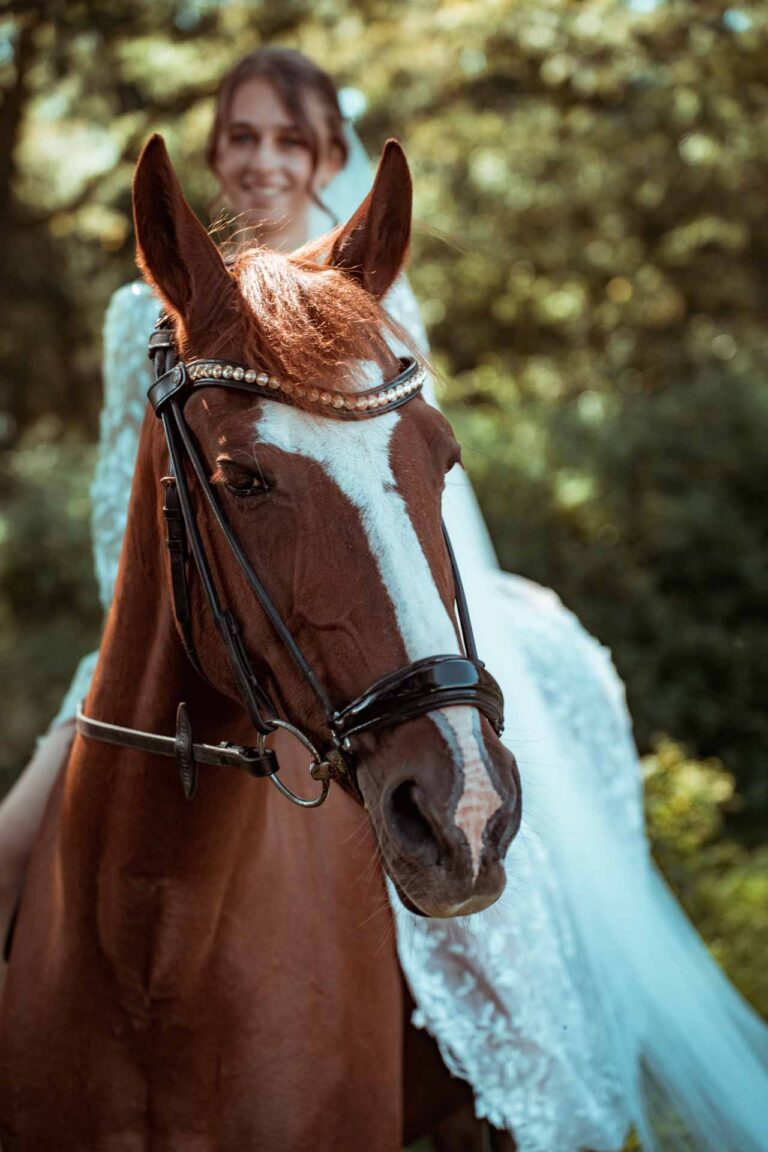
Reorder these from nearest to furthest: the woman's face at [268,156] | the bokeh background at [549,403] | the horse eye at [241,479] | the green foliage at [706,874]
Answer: the horse eye at [241,479], the woman's face at [268,156], the green foliage at [706,874], the bokeh background at [549,403]

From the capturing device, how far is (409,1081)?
9.53 ft

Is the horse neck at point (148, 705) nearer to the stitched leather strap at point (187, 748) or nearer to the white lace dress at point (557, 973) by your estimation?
the stitched leather strap at point (187, 748)

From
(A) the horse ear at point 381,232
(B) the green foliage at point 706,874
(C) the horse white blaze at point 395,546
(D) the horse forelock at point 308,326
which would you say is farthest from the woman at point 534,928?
(B) the green foliage at point 706,874

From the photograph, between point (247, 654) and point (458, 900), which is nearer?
point (458, 900)

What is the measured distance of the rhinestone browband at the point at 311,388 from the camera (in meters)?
1.83

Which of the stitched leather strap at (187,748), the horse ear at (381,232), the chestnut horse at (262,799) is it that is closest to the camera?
the chestnut horse at (262,799)

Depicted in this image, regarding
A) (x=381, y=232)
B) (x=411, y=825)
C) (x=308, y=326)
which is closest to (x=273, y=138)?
(x=381, y=232)

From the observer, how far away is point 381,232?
2234mm

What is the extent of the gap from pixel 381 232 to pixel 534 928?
176cm

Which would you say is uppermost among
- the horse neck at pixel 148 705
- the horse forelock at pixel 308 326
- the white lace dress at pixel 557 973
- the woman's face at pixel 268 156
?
the woman's face at pixel 268 156

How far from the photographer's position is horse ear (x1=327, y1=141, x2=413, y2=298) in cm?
220

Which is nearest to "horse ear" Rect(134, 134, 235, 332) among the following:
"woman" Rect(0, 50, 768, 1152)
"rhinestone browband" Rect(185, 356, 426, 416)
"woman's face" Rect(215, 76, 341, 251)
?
"rhinestone browband" Rect(185, 356, 426, 416)

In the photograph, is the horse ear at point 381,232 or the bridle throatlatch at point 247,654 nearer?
the bridle throatlatch at point 247,654

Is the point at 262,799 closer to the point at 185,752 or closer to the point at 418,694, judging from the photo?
the point at 185,752
